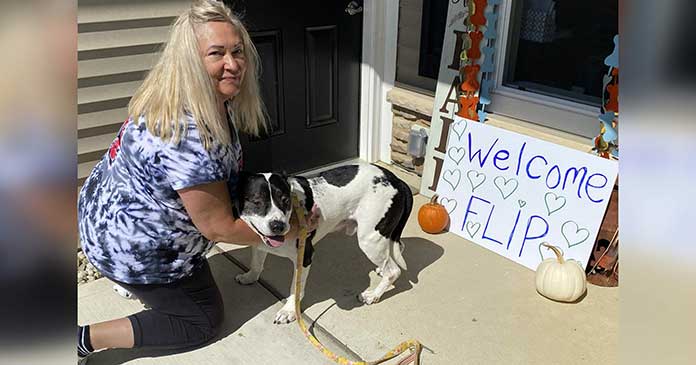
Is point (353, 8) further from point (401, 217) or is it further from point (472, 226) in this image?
point (401, 217)

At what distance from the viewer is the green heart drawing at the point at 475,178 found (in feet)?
12.4

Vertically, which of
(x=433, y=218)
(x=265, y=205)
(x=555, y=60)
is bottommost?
(x=433, y=218)

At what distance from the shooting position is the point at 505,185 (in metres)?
3.68

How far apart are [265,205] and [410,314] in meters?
1.02

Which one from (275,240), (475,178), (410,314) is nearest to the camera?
(275,240)

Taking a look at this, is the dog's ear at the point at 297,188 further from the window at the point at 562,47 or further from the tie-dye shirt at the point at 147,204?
the window at the point at 562,47

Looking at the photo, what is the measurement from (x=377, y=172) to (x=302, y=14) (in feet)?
5.42

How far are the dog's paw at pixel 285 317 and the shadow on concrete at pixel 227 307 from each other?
0.15 meters

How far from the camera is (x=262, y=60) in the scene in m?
4.01

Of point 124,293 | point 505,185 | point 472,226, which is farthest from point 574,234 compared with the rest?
point 124,293

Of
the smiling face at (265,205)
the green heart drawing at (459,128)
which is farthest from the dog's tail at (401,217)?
the green heart drawing at (459,128)

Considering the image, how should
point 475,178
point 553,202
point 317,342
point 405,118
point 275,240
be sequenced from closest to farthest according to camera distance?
point 275,240 < point 317,342 < point 553,202 < point 475,178 < point 405,118
